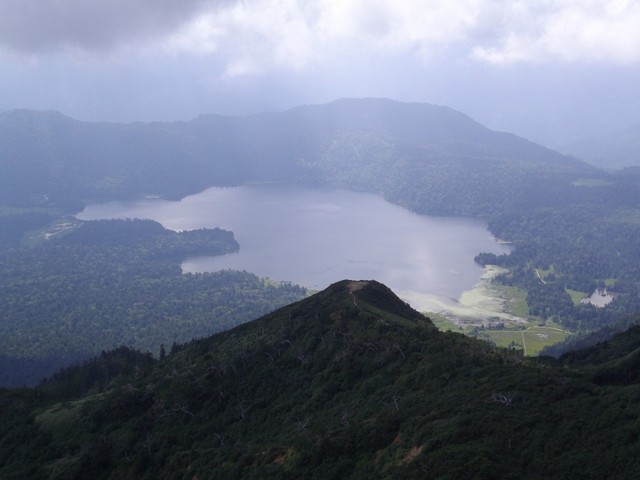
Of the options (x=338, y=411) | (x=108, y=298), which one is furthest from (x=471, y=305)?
(x=338, y=411)

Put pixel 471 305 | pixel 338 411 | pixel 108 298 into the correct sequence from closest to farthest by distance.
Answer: pixel 338 411
pixel 471 305
pixel 108 298

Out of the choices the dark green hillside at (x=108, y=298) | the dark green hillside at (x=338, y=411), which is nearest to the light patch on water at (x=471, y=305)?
the dark green hillside at (x=108, y=298)

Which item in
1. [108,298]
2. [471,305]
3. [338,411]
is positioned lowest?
[108,298]

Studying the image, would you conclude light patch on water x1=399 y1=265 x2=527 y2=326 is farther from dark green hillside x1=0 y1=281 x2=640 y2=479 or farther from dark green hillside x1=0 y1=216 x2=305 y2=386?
dark green hillside x1=0 y1=281 x2=640 y2=479

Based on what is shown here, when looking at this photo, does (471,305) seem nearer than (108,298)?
Yes

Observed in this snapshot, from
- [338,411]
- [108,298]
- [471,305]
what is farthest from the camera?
[108,298]

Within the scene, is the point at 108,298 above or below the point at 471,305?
below

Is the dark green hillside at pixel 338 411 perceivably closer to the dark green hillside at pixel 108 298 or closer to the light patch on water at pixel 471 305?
the dark green hillside at pixel 108 298

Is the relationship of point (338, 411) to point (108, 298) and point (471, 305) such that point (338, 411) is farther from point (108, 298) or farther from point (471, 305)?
point (108, 298)
